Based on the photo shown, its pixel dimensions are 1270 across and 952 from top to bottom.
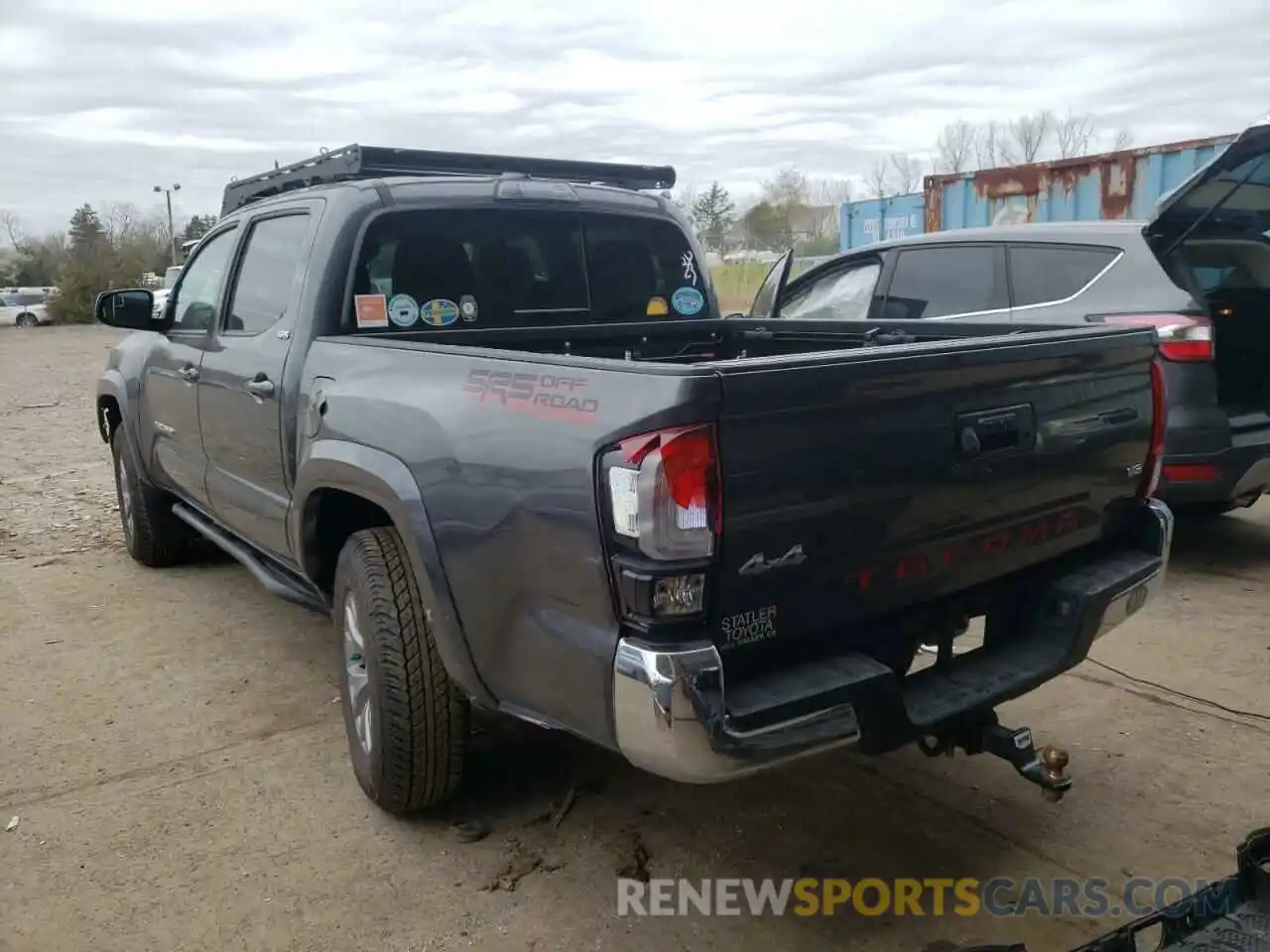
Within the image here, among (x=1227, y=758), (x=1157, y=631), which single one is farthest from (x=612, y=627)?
(x=1157, y=631)

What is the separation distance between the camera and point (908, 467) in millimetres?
2451

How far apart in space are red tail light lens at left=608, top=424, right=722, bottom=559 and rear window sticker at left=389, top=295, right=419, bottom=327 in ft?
6.21

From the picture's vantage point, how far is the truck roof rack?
13.9 feet

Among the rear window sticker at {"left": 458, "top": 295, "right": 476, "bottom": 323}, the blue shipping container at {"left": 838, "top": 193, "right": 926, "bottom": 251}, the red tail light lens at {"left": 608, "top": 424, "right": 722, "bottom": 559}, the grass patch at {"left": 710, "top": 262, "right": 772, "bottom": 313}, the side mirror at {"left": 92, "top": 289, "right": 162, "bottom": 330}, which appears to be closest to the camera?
the red tail light lens at {"left": 608, "top": 424, "right": 722, "bottom": 559}

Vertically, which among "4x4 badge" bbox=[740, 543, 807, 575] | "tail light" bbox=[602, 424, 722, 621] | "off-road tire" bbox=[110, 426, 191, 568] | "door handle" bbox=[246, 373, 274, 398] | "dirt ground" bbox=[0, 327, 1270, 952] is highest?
"door handle" bbox=[246, 373, 274, 398]

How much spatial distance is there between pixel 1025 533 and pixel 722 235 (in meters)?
21.0

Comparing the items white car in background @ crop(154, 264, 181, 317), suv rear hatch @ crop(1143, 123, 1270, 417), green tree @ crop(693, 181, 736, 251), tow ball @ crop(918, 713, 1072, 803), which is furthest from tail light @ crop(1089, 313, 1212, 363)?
green tree @ crop(693, 181, 736, 251)

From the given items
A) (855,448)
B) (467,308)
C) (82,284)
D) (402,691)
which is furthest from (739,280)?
(82,284)

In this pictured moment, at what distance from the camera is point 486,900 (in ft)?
9.32

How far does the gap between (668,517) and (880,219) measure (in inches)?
574

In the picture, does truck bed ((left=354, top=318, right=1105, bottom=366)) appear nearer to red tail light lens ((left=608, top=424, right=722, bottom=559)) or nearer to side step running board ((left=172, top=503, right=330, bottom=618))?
side step running board ((left=172, top=503, right=330, bottom=618))

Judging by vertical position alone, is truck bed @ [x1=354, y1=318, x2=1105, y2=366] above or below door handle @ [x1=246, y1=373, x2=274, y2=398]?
above

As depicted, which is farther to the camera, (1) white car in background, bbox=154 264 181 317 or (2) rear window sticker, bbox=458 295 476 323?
(1) white car in background, bbox=154 264 181 317

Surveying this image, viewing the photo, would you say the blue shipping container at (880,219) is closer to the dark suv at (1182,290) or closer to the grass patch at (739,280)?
the grass patch at (739,280)
